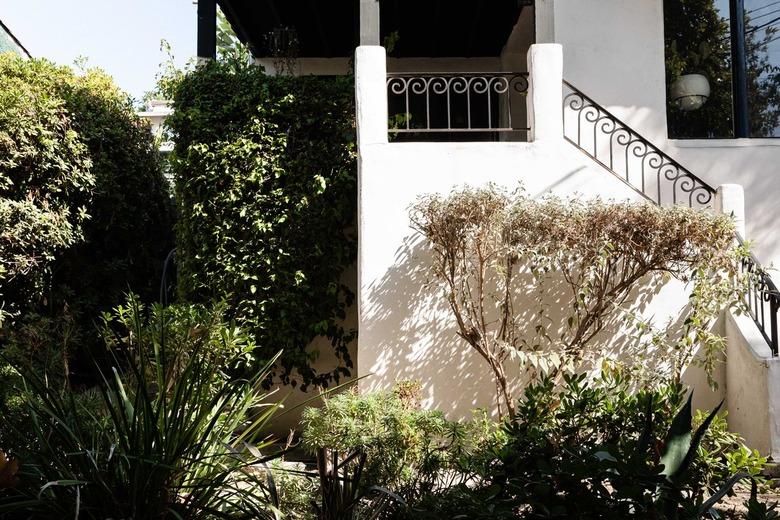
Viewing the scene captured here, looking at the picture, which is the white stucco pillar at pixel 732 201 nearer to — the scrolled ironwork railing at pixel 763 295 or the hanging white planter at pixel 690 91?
the scrolled ironwork railing at pixel 763 295

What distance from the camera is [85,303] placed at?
9.34 metres

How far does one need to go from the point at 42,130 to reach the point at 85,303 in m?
2.25

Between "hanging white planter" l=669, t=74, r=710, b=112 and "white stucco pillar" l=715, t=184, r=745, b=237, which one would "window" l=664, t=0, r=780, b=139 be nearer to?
"hanging white planter" l=669, t=74, r=710, b=112

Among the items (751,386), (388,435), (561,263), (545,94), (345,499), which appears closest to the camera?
(345,499)

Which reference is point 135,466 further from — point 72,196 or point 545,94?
point 72,196

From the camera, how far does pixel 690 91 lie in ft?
29.0

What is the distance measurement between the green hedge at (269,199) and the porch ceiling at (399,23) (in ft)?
6.64

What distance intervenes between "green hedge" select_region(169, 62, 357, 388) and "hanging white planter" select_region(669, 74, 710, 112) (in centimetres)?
409

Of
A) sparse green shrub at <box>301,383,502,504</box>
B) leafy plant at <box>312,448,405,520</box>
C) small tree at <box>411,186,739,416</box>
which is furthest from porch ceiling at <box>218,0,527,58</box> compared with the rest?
leafy plant at <box>312,448,405,520</box>

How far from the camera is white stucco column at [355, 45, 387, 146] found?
7.23m

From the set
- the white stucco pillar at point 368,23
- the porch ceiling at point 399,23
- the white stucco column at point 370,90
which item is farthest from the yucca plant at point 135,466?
the porch ceiling at point 399,23

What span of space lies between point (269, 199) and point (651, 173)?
14.2ft

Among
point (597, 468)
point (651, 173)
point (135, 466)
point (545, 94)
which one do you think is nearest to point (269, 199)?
point (545, 94)

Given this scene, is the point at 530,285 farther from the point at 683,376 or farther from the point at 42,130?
the point at 42,130
